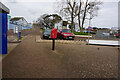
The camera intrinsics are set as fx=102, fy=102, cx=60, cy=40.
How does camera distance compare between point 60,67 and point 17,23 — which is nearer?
point 60,67

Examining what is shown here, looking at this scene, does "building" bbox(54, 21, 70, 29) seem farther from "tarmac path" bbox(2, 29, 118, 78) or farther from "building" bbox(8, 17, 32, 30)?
"tarmac path" bbox(2, 29, 118, 78)

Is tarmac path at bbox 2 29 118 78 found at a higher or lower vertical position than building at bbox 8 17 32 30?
lower

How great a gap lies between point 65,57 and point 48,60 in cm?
99

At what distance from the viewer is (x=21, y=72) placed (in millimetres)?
3723

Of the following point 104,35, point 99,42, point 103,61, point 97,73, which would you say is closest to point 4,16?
point 97,73

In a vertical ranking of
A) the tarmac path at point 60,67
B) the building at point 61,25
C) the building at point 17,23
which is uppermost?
the building at point 17,23

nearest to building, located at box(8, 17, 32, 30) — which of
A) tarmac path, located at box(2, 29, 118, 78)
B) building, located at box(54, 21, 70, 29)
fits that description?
building, located at box(54, 21, 70, 29)

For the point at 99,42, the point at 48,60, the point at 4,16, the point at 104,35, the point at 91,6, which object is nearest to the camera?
the point at 48,60

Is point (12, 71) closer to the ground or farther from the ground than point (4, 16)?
closer to the ground

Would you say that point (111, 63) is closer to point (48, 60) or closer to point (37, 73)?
point (48, 60)

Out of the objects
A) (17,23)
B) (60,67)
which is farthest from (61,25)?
(17,23)

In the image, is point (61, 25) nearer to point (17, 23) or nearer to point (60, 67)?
point (60, 67)

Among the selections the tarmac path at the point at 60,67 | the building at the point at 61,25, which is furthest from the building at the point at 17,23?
the tarmac path at the point at 60,67

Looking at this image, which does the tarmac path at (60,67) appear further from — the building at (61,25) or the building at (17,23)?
the building at (17,23)
